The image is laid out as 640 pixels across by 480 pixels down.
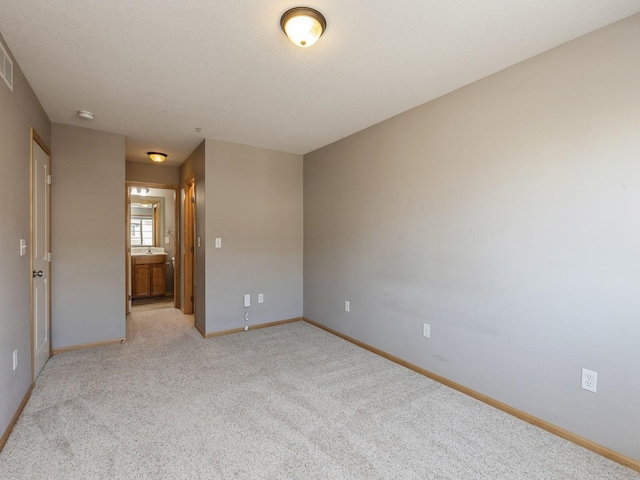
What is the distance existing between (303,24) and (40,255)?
3009mm

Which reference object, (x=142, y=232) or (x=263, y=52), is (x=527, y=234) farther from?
(x=142, y=232)

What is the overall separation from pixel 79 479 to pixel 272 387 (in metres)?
1.30

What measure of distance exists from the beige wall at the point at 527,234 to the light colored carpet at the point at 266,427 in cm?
35

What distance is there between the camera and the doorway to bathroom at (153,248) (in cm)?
568

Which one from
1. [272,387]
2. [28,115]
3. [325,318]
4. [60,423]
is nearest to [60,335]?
[60,423]

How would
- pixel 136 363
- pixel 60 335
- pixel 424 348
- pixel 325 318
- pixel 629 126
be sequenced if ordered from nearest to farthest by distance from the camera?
pixel 629 126 → pixel 424 348 → pixel 136 363 → pixel 60 335 → pixel 325 318

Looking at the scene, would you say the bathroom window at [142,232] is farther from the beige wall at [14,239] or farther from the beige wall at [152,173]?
the beige wall at [14,239]

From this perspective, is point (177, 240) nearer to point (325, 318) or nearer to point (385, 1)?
point (325, 318)

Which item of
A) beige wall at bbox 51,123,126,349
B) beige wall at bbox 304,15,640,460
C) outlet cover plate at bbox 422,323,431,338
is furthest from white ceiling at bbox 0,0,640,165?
outlet cover plate at bbox 422,323,431,338

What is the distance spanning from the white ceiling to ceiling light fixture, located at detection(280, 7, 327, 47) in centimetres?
3

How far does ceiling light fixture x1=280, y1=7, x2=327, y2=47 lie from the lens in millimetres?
1668

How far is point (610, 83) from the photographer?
5.85 feet

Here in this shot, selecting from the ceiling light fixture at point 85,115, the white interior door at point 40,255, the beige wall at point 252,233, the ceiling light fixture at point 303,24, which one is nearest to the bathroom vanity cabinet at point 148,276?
the white interior door at point 40,255

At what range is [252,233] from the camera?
13.8 feet
